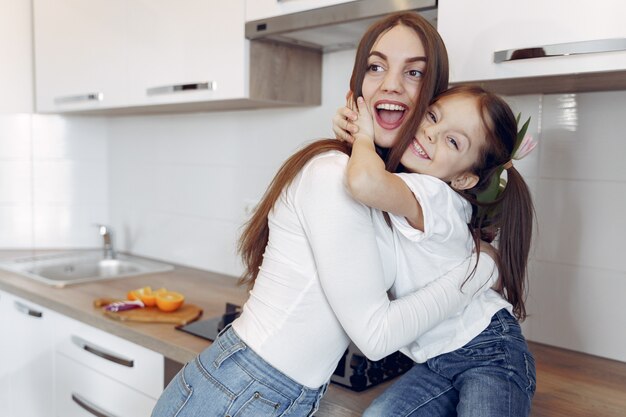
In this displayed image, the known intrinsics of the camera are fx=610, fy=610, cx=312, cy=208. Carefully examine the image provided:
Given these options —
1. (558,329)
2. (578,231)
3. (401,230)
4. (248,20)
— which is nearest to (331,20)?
(248,20)

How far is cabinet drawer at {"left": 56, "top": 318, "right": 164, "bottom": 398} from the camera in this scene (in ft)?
5.05

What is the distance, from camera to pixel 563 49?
1049 millimetres

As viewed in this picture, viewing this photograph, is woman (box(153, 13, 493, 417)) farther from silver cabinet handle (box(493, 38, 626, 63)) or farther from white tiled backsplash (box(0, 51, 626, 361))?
white tiled backsplash (box(0, 51, 626, 361))

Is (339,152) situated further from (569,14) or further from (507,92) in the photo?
(507,92)

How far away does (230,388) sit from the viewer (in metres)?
1.00

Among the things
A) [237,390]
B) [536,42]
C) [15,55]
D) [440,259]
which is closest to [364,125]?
[440,259]

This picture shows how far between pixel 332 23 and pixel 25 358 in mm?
1472

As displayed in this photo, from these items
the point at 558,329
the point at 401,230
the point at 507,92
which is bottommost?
the point at 558,329

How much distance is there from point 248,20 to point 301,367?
3.22ft

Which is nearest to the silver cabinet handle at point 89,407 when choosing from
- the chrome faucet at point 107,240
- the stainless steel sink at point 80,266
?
the stainless steel sink at point 80,266

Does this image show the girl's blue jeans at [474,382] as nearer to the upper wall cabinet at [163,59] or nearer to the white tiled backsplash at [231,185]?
the white tiled backsplash at [231,185]

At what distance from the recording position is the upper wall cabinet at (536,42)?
1021 millimetres

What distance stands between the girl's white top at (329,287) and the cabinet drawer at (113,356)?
0.59m

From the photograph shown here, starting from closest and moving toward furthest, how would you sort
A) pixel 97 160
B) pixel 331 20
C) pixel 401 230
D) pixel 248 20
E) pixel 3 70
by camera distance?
pixel 401 230
pixel 331 20
pixel 248 20
pixel 3 70
pixel 97 160
